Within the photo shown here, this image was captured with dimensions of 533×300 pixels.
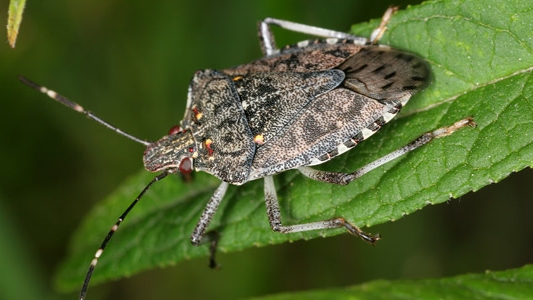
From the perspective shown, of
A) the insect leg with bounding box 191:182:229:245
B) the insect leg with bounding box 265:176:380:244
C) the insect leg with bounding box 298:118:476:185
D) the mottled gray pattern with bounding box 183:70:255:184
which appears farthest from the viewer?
the insect leg with bounding box 191:182:229:245

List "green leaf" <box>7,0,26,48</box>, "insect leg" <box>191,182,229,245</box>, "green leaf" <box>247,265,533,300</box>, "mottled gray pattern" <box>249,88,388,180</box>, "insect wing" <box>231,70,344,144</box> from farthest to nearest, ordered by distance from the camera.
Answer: "insect leg" <box>191,182,229,245</box> < "insect wing" <box>231,70,344,144</box> < "mottled gray pattern" <box>249,88,388,180</box> < "green leaf" <box>7,0,26,48</box> < "green leaf" <box>247,265,533,300</box>

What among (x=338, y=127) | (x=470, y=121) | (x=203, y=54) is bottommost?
(x=470, y=121)

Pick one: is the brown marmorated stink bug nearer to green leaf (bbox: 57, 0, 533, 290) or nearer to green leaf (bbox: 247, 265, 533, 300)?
green leaf (bbox: 57, 0, 533, 290)

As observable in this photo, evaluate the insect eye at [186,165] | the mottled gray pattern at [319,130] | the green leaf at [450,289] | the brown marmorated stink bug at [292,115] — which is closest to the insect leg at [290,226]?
the brown marmorated stink bug at [292,115]

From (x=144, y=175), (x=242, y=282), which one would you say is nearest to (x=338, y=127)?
(x=144, y=175)

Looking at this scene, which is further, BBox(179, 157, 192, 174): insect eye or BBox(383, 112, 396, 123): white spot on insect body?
BBox(179, 157, 192, 174): insect eye

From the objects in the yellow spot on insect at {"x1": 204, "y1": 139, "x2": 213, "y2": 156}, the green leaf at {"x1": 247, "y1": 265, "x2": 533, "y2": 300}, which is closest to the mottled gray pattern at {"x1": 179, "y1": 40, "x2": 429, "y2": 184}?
the yellow spot on insect at {"x1": 204, "y1": 139, "x2": 213, "y2": 156}

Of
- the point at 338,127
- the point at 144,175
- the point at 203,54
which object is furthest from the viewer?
the point at 203,54

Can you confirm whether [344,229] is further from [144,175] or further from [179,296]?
[179,296]
